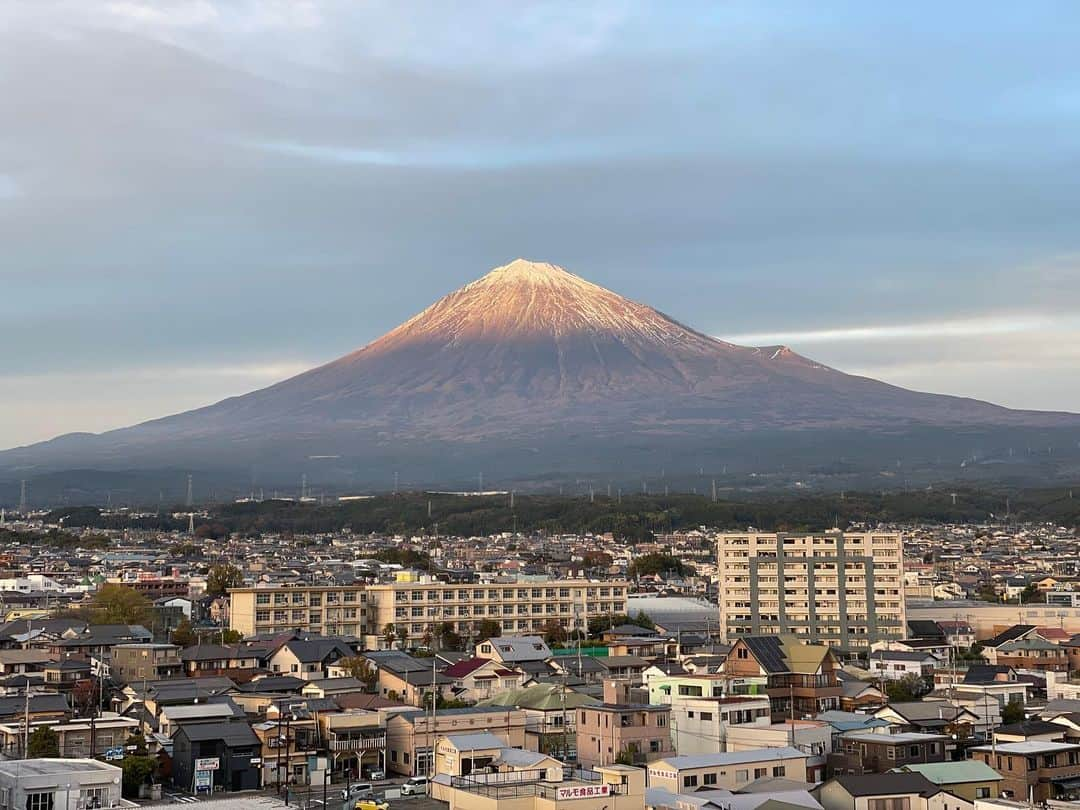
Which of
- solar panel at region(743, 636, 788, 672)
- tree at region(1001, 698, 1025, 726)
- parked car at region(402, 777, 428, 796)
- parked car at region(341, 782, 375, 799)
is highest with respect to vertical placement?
solar panel at region(743, 636, 788, 672)

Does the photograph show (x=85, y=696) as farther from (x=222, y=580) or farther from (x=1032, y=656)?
(x=222, y=580)

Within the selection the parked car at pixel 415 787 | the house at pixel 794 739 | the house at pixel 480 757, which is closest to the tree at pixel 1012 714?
the house at pixel 794 739

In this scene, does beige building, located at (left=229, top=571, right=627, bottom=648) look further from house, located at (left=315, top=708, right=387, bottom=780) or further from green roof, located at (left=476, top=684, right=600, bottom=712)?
house, located at (left=315, top=708, right=387, bottom=780)

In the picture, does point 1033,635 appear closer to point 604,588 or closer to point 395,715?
point 604,588

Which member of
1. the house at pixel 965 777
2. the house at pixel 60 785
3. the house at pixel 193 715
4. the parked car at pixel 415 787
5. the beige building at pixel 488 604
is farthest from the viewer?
the beige building at pixel 488 604

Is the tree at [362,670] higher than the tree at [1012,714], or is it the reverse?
the tree at [362,670]

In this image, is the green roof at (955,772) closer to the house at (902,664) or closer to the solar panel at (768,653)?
the solar panel at (768,653)

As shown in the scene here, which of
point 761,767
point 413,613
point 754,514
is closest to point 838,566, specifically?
point 413,613

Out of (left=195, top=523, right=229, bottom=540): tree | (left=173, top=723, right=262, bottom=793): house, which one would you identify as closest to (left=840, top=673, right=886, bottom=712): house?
(left=173, top=723, right=262, bottom=793): house
